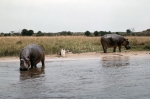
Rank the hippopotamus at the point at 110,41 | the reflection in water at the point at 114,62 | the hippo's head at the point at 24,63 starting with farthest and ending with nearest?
the hippopotamus at the point at 110,41, the reflection in water at the point at 114,62, the hippo's head at the point at 24,63

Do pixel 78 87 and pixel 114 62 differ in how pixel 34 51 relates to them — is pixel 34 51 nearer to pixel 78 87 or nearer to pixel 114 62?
pixel 114 62

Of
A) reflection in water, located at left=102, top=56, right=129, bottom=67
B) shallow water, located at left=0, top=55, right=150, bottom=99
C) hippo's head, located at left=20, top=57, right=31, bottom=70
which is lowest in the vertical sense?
reflection in water, located at left=102, top=56, right=129, bottom=67

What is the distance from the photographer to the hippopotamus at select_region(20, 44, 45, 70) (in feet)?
43.2

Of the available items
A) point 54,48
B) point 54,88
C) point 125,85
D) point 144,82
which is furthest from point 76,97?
point 54,48

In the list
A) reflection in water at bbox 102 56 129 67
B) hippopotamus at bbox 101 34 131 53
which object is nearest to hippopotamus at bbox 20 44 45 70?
reflection in water at bbox 102 56 129 67

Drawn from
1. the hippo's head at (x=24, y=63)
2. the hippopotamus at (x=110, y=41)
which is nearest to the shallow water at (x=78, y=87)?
the hippo's head at (x=24, y=63)

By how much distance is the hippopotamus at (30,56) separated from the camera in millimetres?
13180

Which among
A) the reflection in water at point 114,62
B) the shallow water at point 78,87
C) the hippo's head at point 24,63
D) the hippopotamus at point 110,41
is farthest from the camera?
the hippopotamus at point 110,41

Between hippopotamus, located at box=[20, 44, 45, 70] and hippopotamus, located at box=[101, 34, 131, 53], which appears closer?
hippopotamus, located at box=[20, 44, 45, 70]

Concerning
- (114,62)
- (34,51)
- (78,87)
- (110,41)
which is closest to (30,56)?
(34,51)

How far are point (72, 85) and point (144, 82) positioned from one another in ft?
7.03

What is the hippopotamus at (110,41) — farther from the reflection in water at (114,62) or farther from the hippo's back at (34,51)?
the hippo's back at (34,51)

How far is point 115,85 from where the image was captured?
898cm

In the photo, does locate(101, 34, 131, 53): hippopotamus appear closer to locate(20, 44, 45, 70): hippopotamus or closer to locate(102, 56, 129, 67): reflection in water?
locate(102, 56, 129, 67): reflection in water
